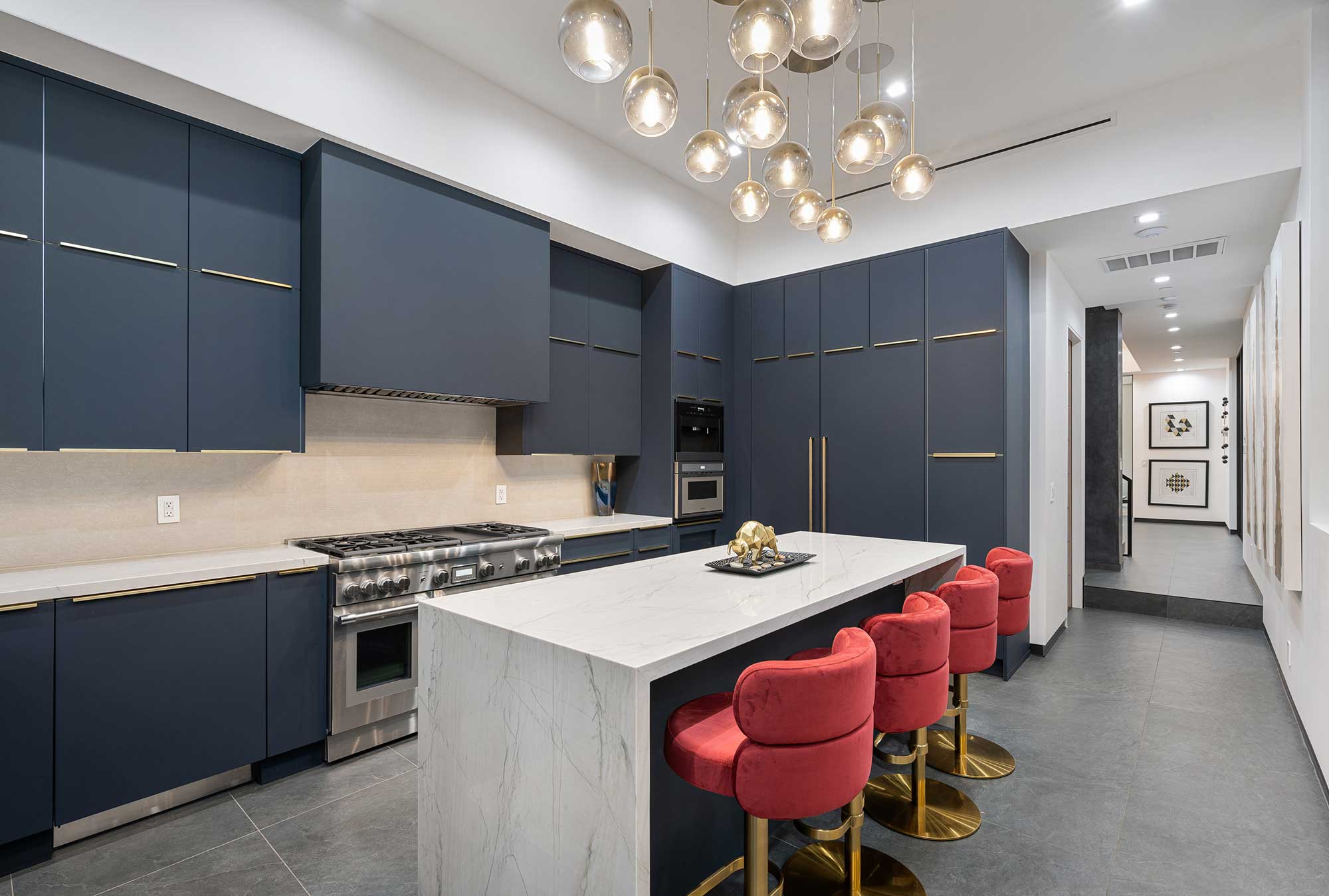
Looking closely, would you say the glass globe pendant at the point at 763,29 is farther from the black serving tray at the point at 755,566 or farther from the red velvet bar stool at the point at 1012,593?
the red velvet bar stool at the point at 1012,593

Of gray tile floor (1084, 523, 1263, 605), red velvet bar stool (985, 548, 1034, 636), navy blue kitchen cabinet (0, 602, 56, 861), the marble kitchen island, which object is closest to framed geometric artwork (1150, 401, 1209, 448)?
gray tile floor (1084, 523, 1263, 605)

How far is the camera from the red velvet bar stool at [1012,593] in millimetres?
2855

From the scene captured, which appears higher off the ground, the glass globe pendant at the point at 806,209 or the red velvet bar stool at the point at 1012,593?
the glass globe pendant at the point at 806,209

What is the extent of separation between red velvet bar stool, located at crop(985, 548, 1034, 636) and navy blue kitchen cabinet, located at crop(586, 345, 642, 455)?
2.55 meters

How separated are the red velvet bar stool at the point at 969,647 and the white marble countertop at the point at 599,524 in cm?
207

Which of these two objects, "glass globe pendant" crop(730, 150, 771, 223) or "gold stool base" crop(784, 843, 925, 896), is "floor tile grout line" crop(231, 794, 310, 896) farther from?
"glass globe pendant" crop(730, 150, 771, 223)

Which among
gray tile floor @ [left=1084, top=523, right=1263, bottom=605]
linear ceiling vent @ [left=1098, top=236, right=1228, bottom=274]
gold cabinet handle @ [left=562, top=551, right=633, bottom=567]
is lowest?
gray tile floor @ [left=1084, top=523, right=1263, bottom=605]

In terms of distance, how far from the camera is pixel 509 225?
3.65 m

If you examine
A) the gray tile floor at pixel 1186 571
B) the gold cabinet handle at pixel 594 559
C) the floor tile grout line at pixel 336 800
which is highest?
the gold cabinet handle at pixel 594 559

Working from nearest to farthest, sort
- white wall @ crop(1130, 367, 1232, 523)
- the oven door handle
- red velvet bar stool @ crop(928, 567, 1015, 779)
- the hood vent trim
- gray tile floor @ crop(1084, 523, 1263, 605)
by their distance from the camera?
red velvet bar stool @ crop(928, 567, 1015, 779), the oven door handle, the hood vent trim, gray tile floor @ crop(1084, 523, 1263, 605), white wall @ crop(1130, 367, 1232, 523)

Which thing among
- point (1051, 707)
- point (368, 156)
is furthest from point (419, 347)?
point (1051, 707)

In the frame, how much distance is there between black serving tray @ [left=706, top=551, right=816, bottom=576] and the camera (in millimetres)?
2312

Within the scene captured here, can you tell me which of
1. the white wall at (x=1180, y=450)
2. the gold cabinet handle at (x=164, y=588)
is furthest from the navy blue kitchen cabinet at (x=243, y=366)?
the white wall at (x=1180, y=450)

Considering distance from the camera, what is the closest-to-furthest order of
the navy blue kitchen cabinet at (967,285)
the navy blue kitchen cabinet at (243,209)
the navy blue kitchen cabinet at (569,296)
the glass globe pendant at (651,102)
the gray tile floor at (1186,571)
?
the glass globe pendant at (651,102) → the navy blue kitchen cabinet at (243,209) → the navy blue kitchen cabinet at (967,285) → the navy blue kitchen cabinet at (569,296) → the gray tile floor at (1186,571)
